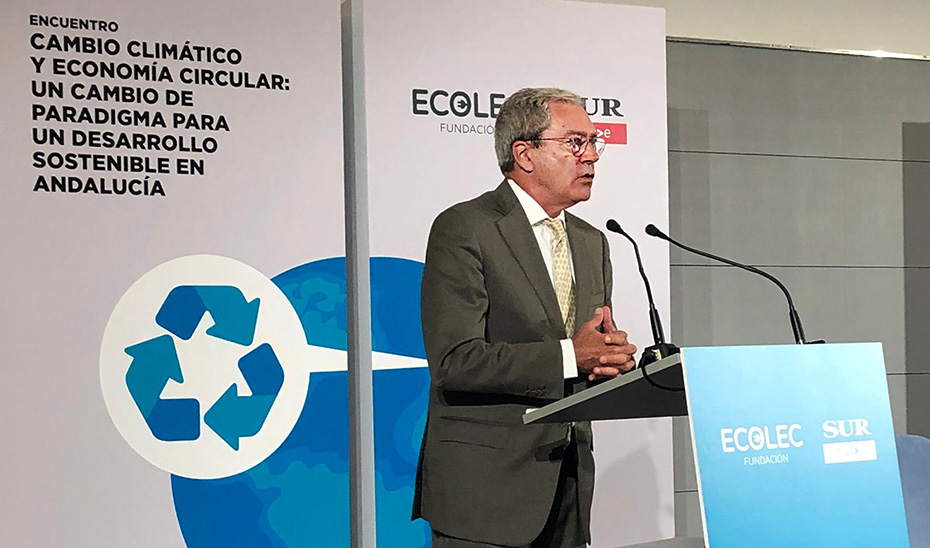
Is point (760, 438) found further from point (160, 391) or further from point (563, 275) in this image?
point (160, 391)

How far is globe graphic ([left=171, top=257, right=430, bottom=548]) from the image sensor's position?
10.2ft

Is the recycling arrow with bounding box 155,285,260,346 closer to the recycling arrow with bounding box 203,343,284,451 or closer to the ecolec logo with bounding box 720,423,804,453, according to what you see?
the recycling arrow with bounding box 203,343,284,451

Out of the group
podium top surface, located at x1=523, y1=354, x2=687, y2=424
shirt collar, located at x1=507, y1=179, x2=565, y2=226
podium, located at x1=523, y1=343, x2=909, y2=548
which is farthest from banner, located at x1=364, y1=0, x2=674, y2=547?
podium, located at x1=523, y1=343, x2=909, y2=548

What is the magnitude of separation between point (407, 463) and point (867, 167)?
2.39 meters

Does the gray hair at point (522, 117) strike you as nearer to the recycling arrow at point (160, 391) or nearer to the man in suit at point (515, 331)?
the man in suit at point (515, 331)

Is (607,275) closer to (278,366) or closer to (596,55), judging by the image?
(596,55)

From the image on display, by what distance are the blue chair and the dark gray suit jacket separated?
2.86 feet

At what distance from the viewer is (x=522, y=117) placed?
3381mm

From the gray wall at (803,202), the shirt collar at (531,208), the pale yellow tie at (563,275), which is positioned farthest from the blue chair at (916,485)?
the gray wall at (803,202)

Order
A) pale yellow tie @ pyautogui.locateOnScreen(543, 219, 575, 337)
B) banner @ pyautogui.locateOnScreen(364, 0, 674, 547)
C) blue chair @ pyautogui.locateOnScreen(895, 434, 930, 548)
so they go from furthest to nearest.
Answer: banner @ pyautogui.locateOnScreen(364, 0, 674, 547) → pale yellow tie @ pyautogui.locateOnScreen(543, 219, 575, 337) → blue chair @ pyautogui.locateOnScreen(895, 434, 930, 548)

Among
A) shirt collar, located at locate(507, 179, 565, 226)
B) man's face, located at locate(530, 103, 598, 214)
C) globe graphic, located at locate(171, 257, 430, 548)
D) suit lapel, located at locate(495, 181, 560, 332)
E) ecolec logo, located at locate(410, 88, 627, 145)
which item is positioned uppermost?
ecolec logo, located at locate(410, 88, 627, 145)

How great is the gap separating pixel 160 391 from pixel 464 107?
1.27 m

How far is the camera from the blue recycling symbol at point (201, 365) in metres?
3.03

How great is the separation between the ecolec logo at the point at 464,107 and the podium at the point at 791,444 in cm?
173
